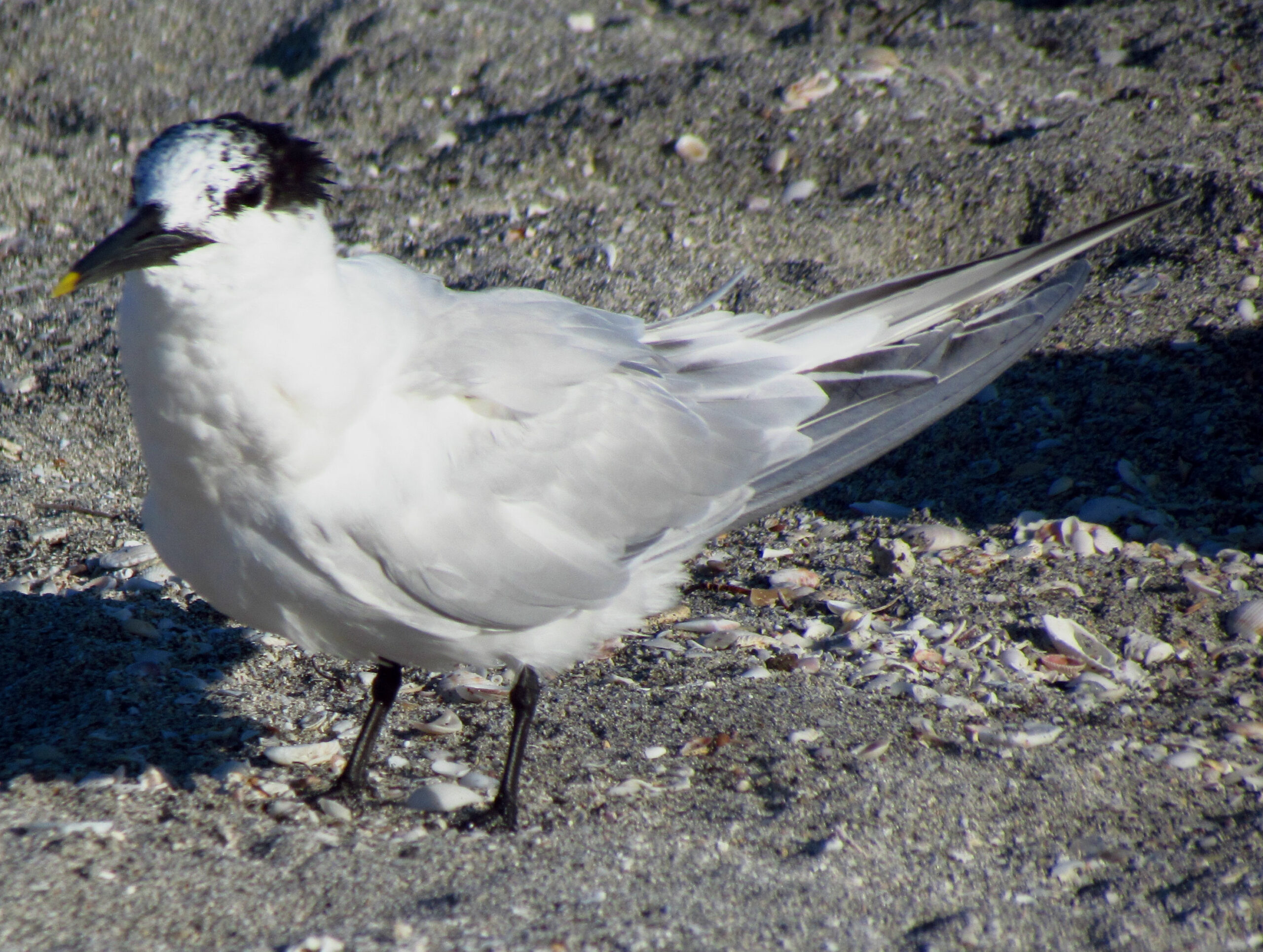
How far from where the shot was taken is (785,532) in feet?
12.5

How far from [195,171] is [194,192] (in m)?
0.05

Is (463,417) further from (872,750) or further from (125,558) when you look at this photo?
(125,558)

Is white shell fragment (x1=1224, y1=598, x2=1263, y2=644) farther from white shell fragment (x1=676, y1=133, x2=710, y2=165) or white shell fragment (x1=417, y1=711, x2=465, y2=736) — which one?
white shell fragment (x1=676, y1=133, x2=710, y2=165)

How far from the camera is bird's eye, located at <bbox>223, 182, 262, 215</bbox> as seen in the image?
2.09 m

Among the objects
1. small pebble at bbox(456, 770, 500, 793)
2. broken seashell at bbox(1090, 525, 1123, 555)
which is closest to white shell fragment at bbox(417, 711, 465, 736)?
small pebble at bbox(456, 770, 500, 793)

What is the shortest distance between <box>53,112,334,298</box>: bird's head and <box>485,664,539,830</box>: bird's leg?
47.0 inches

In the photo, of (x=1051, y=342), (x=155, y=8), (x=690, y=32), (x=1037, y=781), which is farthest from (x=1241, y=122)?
(x=155, y=8)

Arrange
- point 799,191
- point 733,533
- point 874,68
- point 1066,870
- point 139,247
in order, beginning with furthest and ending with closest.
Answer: point 874,68, point 799,191, point 733,533, point 1066,870, point 139,247

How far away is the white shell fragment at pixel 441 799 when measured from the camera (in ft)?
9.02

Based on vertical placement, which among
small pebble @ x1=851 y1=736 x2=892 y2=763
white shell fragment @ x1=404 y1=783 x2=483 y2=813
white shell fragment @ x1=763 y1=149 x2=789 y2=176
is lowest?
small pebble @ x1=851 y1=736 x2=892 y2=763

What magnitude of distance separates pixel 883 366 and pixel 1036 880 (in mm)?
1234

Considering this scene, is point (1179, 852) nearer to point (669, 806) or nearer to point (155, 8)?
point (669, 806)

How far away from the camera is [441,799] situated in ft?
9.04

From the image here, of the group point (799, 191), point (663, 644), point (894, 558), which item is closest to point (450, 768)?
point (663, 644)
